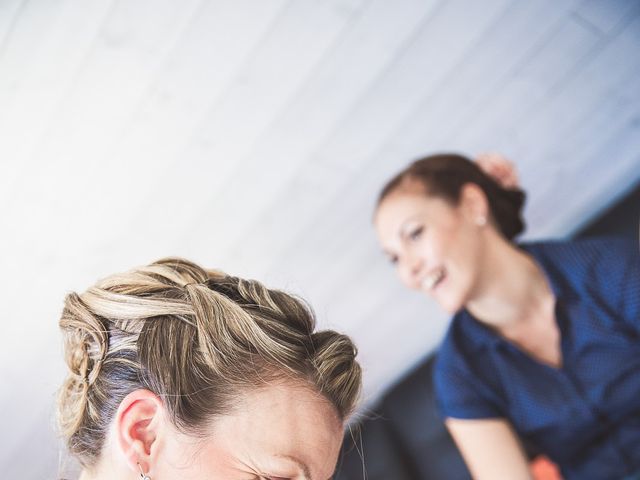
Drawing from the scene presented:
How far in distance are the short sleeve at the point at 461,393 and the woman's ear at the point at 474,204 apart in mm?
378

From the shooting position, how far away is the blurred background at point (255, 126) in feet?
3.86

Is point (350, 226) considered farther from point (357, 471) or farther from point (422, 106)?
point (357, 471)

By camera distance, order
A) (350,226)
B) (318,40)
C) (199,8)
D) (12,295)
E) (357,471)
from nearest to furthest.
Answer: (199,8) < (318,40) < (12,295) < (350,226) < (357,471)

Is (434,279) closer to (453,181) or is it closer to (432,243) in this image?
(432,243)

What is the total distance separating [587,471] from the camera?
1491mm

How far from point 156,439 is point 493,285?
3.33ft

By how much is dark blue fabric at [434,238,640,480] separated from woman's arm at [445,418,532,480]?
0.03 m

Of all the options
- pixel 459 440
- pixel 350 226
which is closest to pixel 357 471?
pixel 459 440

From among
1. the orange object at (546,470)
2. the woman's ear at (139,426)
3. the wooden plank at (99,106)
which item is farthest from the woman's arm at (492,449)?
the wooden plank at (99,106)

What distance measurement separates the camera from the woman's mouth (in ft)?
4.87

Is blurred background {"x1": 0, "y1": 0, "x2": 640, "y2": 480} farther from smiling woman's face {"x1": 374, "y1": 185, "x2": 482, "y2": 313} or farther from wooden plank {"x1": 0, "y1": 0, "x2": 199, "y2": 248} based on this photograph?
smiling woman's face {"x1": 374, "y1": 185, "x2": 482, "y2": 313}

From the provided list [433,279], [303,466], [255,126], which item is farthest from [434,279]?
[303,466]

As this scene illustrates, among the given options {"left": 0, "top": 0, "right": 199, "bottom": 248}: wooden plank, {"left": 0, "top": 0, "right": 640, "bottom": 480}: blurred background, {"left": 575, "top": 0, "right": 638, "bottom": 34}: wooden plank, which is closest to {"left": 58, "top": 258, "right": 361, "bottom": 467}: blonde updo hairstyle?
{"left": 0, "top": 0, "right": 640, "bottom": 480}: blurred background

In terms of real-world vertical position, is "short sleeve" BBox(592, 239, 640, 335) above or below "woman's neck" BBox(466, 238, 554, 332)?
above
